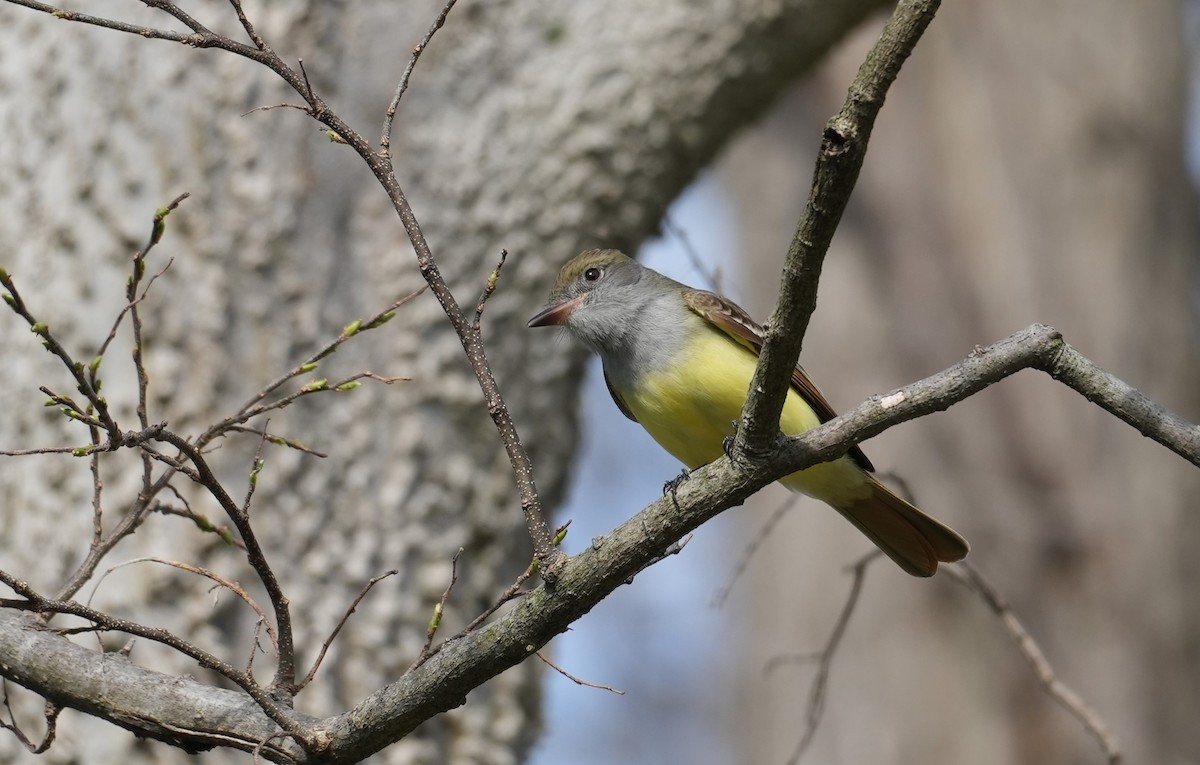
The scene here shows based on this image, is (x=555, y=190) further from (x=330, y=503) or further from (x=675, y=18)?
(x=330, y=503)

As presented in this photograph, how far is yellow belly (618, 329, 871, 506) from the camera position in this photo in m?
3.52

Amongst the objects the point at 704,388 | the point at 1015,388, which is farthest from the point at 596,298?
the point at 1015,388

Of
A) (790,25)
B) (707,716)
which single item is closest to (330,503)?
(790,25)

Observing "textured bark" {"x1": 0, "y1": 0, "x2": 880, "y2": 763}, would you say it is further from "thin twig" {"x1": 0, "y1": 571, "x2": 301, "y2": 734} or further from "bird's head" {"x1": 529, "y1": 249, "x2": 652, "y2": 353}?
"thin twig" {"x1": 0, "y1": 571, "x2": 301, "y2": 734}

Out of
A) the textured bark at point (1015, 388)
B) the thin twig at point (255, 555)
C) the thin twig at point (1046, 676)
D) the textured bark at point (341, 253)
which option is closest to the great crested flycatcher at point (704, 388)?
the thin twig at point (1046, 676)

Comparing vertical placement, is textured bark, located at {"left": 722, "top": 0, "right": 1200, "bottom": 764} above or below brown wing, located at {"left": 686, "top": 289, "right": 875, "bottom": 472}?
above

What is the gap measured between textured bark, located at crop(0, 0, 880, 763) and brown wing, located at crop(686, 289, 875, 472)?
3.71 ft

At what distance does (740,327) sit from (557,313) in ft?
2.21

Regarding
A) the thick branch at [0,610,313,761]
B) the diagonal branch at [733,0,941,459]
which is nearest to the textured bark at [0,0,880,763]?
the thick branch at [0,610,313,761]

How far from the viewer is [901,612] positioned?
7.94 m

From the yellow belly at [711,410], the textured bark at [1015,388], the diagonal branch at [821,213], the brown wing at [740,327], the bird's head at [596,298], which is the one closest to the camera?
the diagonal branch at [821,213]

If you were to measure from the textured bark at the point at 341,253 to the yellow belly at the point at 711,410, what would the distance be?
1105 millimetres

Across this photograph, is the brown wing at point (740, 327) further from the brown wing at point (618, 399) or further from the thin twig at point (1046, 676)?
the thin twig at point (1046, 676)

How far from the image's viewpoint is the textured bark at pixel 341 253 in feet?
13.8
